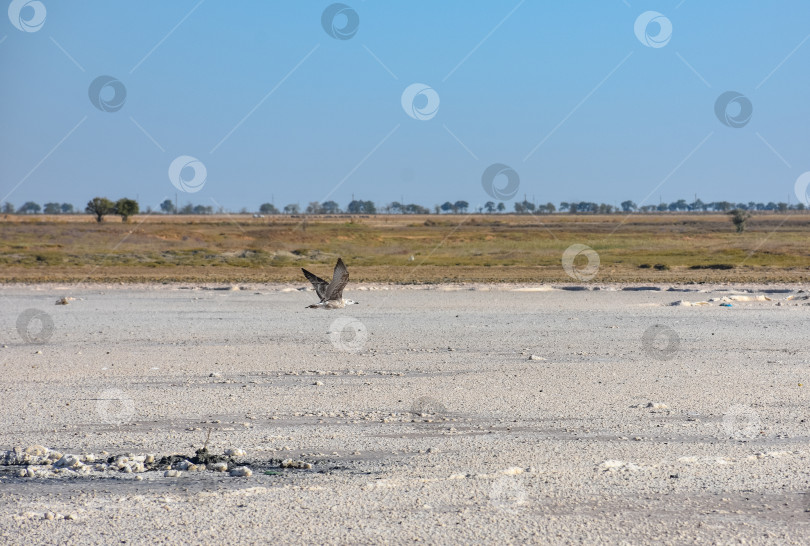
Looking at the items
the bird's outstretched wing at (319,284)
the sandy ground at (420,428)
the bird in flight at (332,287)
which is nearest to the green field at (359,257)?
the sandy ground at (420,428)

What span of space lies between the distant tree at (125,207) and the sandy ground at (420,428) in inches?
2708

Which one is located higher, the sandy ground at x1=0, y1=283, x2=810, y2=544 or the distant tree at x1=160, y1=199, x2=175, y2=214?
the distant tree at x1=160, y1=199, x2=175, y2=214

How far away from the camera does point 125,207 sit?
280 ft

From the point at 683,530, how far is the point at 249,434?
14.1ft

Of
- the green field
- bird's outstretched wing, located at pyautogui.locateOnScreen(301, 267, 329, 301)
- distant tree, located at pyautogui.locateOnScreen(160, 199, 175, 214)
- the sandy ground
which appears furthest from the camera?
distant tree, located at pyautogui.locateOnScreen(160, 199, 175, 214)

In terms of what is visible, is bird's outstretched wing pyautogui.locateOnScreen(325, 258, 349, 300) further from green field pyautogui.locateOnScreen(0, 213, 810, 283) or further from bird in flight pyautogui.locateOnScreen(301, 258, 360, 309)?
green field pyautogui.locateOnScreen(0, 213, 810, 283)

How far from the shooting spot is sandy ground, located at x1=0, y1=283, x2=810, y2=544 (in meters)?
6.34

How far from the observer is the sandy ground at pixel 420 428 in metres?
Answer: 6.34

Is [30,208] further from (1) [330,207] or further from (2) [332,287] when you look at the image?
(2) [332,287]

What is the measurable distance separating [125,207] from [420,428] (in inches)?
3186

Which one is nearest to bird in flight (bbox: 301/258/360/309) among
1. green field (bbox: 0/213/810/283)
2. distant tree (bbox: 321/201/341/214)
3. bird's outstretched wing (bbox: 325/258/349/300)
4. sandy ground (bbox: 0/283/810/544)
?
bird's outstretched wing (bbox: 325/258/349/300)

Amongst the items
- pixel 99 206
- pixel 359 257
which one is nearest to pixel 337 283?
pixel 359 257

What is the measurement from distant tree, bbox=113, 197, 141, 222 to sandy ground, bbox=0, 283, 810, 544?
6879 cm

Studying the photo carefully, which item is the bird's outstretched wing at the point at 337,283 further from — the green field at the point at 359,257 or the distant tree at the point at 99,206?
the distant tree at the point at 99,206
